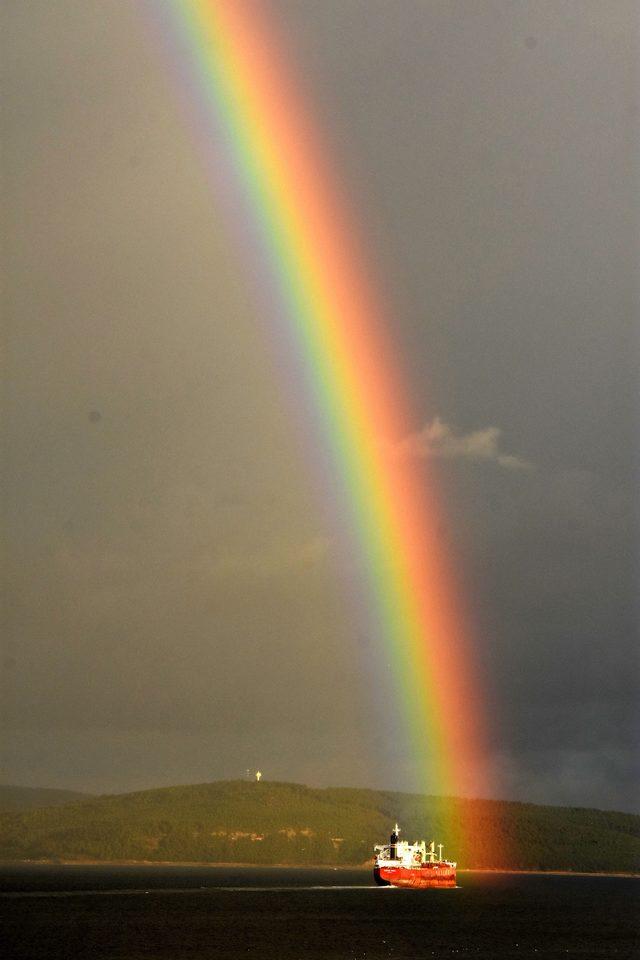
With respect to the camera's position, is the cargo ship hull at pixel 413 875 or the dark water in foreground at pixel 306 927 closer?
the dark water in foreground at pixel 306 927

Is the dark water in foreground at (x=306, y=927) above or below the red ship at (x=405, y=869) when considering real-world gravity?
below

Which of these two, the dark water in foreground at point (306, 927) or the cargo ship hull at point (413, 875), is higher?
the cargo ship hull at point (413, 875)

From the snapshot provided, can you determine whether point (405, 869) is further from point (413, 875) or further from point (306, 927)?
point (306, 927)

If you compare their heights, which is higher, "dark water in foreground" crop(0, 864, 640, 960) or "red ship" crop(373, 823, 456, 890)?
"red ship" crop(373, 823, 456, 890)

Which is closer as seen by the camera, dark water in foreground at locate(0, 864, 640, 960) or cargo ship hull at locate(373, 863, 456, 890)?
dark water in foreground at locate(0, 864, 640, 960)

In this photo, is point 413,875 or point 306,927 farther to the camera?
point 413,875

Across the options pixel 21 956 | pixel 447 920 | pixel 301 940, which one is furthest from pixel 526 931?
pixel 21 956

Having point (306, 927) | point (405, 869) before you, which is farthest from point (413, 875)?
point (306, 927)

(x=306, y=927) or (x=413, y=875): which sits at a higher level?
(x=413, y=875)

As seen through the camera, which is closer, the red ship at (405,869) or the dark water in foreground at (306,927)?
the dark water in foreground at (306,927)

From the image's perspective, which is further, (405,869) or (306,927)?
(405,869)

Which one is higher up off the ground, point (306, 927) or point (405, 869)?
point (405, 869)

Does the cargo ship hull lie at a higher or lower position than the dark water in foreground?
higher

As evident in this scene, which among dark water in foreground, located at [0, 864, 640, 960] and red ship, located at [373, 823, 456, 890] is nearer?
dark water in foreground, located at [0, 864, 640, 960]
